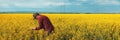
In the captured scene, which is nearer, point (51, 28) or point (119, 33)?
point (51, 28)

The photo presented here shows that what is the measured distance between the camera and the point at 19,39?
34.8 feet

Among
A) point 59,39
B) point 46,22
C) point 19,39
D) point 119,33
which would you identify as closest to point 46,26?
point 46,22

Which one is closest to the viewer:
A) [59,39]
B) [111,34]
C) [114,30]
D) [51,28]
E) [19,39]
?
[19,39]

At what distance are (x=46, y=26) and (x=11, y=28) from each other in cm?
121

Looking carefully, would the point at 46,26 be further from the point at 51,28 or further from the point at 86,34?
the point at 86,34

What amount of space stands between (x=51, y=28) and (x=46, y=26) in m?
0.16

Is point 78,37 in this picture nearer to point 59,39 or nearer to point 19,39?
point 59,39

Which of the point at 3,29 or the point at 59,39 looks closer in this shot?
the point at 59,39

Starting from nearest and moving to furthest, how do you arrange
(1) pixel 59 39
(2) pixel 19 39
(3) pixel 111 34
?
(2) pixel 19 39, (1) pixel 59 39, (3) pixel 111 34

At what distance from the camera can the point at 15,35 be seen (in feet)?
36.1

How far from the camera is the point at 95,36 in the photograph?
1208 cm

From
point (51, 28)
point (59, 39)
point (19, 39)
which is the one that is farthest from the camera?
point (51, 28)

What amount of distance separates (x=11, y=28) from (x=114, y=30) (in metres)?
3.57

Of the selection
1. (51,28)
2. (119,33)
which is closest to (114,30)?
(119,33)
